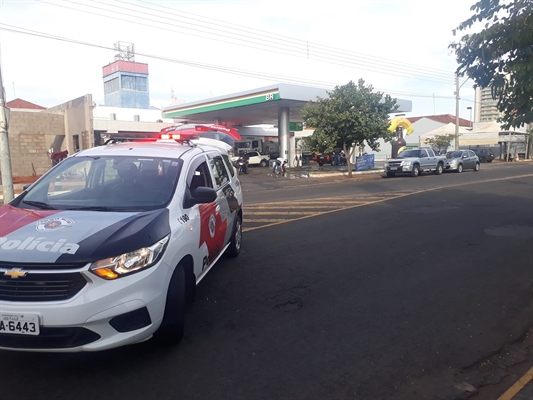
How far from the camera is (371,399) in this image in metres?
3.75

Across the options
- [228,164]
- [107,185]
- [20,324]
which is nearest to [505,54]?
[228,164]

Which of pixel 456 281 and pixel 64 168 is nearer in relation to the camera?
pixel 64 168

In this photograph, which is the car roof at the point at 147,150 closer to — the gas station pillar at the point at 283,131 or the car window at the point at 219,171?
the car window at the point at 219,171

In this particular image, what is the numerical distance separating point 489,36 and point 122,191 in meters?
5.27

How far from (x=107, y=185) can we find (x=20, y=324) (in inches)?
76.5

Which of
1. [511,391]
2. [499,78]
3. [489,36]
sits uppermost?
[489,36]

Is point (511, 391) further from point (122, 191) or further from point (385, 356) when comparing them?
point (122, 191)

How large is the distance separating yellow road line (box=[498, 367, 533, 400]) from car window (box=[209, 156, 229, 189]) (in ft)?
13.1

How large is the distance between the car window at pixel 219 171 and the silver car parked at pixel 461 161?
88.0 feet

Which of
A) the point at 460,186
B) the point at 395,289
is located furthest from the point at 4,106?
the point at 460,186

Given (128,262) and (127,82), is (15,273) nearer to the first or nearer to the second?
(128,262)

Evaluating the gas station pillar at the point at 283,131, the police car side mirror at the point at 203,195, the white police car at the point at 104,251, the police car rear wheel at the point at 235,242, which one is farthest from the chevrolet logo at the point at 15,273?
the gas station pillar at the point at 283,131

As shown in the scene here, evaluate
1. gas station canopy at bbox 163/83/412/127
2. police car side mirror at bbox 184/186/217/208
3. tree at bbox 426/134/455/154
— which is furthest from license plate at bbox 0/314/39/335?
tree at bbox 426/134/455/154

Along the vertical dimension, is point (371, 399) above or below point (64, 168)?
below
